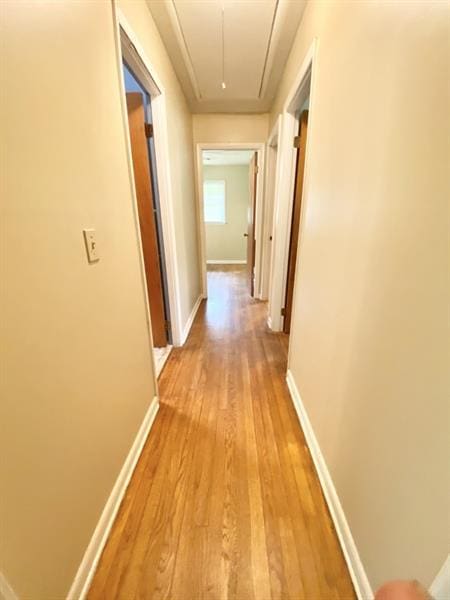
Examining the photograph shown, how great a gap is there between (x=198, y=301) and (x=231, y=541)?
282cm

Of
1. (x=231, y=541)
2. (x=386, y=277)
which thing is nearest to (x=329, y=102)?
(x=386, y=277)

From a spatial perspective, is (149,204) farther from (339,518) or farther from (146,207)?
(339,518)

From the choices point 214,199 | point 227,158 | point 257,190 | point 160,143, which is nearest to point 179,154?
point 160,143

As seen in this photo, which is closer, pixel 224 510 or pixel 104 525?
pixel 104 525

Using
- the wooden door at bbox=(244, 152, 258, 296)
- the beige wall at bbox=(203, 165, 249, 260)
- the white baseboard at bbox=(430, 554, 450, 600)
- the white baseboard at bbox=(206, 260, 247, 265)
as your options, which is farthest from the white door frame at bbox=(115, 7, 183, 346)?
the white baseboard at bbox=(206, 260, 247, 265)

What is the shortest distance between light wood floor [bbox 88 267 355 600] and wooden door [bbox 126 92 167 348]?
70 cm

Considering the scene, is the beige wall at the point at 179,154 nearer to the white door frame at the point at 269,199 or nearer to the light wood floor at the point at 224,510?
the white door frame at the point at 269,199

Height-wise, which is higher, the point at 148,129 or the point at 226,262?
the point at 148,129

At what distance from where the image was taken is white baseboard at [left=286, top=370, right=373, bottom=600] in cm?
87

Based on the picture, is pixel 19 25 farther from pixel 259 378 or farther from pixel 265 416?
pixel 259 378

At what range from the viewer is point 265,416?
1.69 meters

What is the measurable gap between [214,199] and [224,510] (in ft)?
20.3

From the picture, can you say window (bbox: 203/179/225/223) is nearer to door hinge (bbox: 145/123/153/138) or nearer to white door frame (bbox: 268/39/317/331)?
white door frame (bbox: 268/39/317/331)

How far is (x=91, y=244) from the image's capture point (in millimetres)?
951
